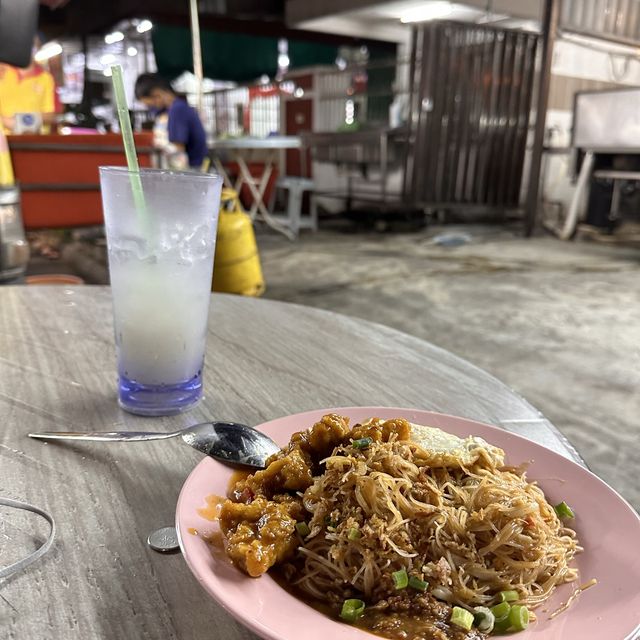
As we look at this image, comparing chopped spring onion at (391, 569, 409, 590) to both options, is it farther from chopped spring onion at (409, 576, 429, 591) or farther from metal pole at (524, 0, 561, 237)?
metal pole at (524, 0, 561, 237)

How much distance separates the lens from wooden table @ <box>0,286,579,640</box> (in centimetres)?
48

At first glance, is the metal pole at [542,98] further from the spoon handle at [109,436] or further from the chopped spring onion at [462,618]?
the chopped spring onion at [462,618]

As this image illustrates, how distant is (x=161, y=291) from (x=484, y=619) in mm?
548

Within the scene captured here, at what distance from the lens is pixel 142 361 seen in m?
0.80

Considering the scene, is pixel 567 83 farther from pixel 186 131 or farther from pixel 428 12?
pixel 186 131

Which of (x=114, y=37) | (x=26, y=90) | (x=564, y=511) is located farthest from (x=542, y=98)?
(x=114, y=37)

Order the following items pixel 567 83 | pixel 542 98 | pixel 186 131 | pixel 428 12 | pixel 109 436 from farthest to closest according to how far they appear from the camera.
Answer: pixel 567 83 < pixel 428 12 < pixel 542 98 < pixel 186 131 < pixel 109 436

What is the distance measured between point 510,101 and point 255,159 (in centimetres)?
458

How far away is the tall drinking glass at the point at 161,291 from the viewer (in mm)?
776

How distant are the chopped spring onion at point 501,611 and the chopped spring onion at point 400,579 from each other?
0.23ft

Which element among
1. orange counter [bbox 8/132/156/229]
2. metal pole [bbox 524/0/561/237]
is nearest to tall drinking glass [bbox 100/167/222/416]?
orange counter [bbox 8/132/156/229]

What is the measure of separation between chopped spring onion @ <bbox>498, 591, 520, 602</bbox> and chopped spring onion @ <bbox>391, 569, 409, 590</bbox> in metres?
0.08

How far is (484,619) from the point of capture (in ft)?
1.55

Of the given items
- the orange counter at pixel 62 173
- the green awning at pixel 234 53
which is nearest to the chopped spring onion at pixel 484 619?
the orange counter at pixel 62 173
